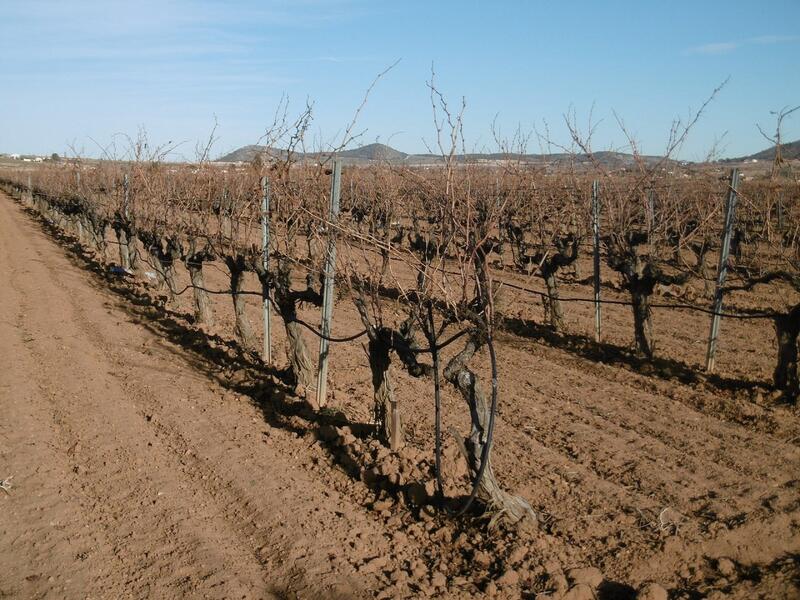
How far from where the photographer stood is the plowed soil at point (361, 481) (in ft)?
12.2

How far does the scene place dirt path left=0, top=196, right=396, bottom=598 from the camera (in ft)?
12.2

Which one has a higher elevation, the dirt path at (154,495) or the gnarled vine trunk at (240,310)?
the gnarled vine trunk at (240,310)

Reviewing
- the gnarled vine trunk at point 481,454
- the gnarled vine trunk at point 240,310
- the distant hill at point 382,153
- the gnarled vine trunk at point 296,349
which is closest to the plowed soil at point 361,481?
the gnarled vine trunk at point 481,454

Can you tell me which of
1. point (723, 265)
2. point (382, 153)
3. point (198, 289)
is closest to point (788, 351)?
point (723, 265)

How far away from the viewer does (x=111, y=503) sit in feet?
14.9

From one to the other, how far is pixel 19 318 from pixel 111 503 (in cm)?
660

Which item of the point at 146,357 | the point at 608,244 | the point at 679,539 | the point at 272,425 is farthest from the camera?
the point at 608,244

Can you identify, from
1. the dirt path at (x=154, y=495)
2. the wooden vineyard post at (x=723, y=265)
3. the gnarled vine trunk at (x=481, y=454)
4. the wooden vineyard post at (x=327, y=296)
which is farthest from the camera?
the wooden vineyard post at (x=723, y=265)

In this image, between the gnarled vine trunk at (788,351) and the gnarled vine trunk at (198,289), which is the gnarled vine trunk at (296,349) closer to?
the gnarled vine trunk at (198,289)

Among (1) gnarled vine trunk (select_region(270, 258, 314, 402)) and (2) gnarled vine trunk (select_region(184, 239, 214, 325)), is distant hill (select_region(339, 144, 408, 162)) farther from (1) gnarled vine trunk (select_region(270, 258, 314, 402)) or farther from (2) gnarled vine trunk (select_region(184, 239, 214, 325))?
(2) gnarled vine trunk (select_region(184, 239, 214, 325))

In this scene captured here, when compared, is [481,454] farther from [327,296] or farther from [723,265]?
[723,265]

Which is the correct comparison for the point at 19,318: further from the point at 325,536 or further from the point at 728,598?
the point at 728,598

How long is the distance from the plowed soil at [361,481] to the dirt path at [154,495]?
16 millimetres

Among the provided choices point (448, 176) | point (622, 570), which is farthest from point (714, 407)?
point (448, 176)
